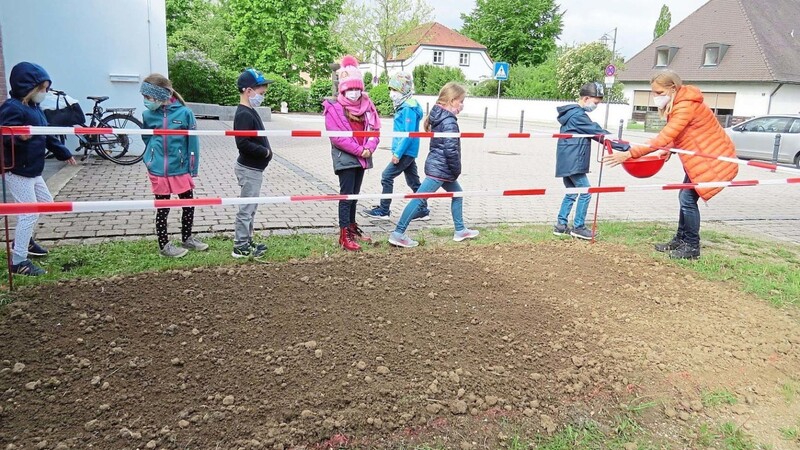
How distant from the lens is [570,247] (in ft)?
20.8

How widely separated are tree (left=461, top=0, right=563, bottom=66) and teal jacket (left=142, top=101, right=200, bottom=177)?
73295 millimetres

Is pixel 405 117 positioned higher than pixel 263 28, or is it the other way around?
pixel 263 28

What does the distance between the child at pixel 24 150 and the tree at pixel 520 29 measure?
73.8 meters

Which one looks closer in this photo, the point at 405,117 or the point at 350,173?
the point at 350,173

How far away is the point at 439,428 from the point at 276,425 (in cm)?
79

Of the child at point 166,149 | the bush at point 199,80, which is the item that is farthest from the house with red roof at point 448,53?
the child at point 166,149

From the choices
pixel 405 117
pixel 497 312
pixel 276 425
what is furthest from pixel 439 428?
pixel 405 117

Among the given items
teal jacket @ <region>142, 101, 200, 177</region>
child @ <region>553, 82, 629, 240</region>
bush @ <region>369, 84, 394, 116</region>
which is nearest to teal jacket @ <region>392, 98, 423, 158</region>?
child @ <region>553, 82, 629, 240</region>

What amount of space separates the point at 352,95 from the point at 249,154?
1122 mm

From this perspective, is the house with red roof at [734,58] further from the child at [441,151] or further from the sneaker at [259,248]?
the sneaker at [259,248]

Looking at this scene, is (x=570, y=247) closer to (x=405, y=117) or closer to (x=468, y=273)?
(x=468, y=273)

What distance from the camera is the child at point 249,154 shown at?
18.1 feet

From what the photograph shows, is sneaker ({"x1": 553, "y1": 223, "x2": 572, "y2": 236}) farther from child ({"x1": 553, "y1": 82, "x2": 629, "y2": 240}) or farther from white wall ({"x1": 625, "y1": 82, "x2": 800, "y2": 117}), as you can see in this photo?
white wall ({"x1": 625, "y1": 82, "x2": 800, "y2": 117})

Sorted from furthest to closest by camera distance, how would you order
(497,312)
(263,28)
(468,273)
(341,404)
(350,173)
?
1. (263,28)
2. (350,173)
3. (468,273)
4. (497,312)
5. (341,404)
